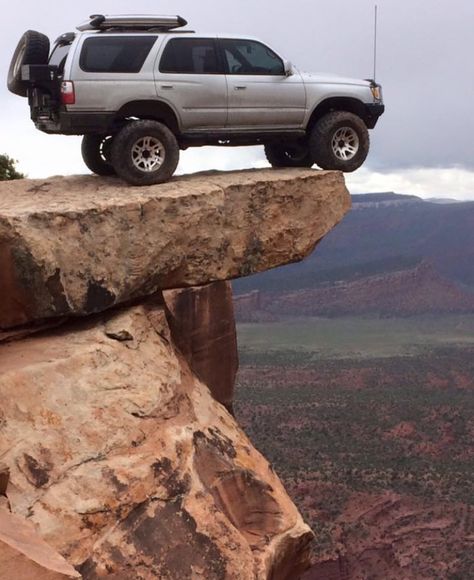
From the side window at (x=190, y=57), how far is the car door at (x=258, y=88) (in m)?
0.23

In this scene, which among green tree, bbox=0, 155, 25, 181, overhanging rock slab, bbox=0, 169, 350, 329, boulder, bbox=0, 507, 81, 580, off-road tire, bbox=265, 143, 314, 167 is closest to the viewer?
boulder, bbox=0, 507, 81, 580

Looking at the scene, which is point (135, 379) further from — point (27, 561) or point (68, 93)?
point (68, 93)

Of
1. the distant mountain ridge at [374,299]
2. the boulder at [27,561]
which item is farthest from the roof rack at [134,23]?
the distant mountain ridge at [374,299]

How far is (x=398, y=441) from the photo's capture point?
6169 cm

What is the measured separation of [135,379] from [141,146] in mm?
4874

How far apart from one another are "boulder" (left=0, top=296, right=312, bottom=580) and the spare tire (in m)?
4.77

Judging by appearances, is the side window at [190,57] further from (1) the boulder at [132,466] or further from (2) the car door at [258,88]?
(1) the boulder at [132,466]

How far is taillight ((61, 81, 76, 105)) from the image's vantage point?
1524cm

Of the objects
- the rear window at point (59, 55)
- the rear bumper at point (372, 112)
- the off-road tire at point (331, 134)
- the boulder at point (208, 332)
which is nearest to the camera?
the rear window at point (59, 55)

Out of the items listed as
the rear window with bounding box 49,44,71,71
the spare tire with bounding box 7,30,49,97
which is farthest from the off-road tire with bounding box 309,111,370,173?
the spare tire with bounding box 7,30,49,97

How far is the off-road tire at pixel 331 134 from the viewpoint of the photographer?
17.2 meters

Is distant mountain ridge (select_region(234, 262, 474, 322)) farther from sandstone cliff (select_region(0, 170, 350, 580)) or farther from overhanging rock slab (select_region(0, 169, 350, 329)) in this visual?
sandstone cliff (select_region(0, 170, 350, 580))

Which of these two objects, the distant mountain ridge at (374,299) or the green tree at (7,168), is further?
the distant mountain ridge at (374,299)

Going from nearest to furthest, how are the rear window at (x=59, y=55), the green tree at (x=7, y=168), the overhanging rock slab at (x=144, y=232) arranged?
1. the overhanging rock slab at (x=144, y=232)
2. the rear window at (x=59, y=55)
3. the green tree at (x=7, y=168)
